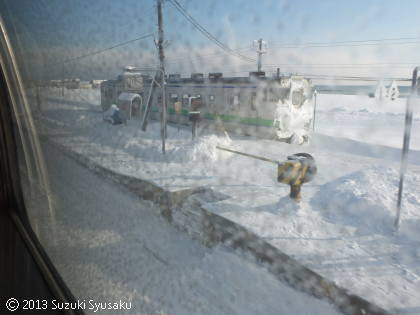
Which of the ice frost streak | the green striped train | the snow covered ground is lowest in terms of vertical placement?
the ice frost streak

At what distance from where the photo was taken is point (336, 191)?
6.91 ft

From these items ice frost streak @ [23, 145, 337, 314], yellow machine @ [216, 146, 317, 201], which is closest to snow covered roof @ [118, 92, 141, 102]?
ice frost streak @ [23, 145, 337, 314]

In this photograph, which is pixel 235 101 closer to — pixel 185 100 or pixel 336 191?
pixel 185 100

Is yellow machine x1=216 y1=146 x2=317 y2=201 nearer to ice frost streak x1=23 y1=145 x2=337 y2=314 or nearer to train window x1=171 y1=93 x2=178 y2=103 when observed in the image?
ice frost streak x1=23 y1=145 x2=337 y2=314

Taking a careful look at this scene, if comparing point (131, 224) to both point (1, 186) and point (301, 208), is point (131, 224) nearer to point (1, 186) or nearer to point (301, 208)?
point (1, 186)

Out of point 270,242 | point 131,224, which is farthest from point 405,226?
point 131,224

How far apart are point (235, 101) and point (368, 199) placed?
267 cm

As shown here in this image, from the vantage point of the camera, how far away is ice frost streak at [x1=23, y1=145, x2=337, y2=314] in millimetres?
1314

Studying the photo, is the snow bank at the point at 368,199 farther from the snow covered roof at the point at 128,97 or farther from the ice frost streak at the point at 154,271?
the snow covered roof at the point at 128,97

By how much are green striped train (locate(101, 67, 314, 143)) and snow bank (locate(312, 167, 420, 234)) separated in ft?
1.81

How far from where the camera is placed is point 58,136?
3.45 meters

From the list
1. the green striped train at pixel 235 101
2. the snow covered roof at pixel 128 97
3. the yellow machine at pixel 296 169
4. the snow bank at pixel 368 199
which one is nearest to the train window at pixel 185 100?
the green striped train at pixel 235 101

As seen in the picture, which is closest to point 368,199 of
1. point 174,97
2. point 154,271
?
point 154,271

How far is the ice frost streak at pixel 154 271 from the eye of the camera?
131 cm
